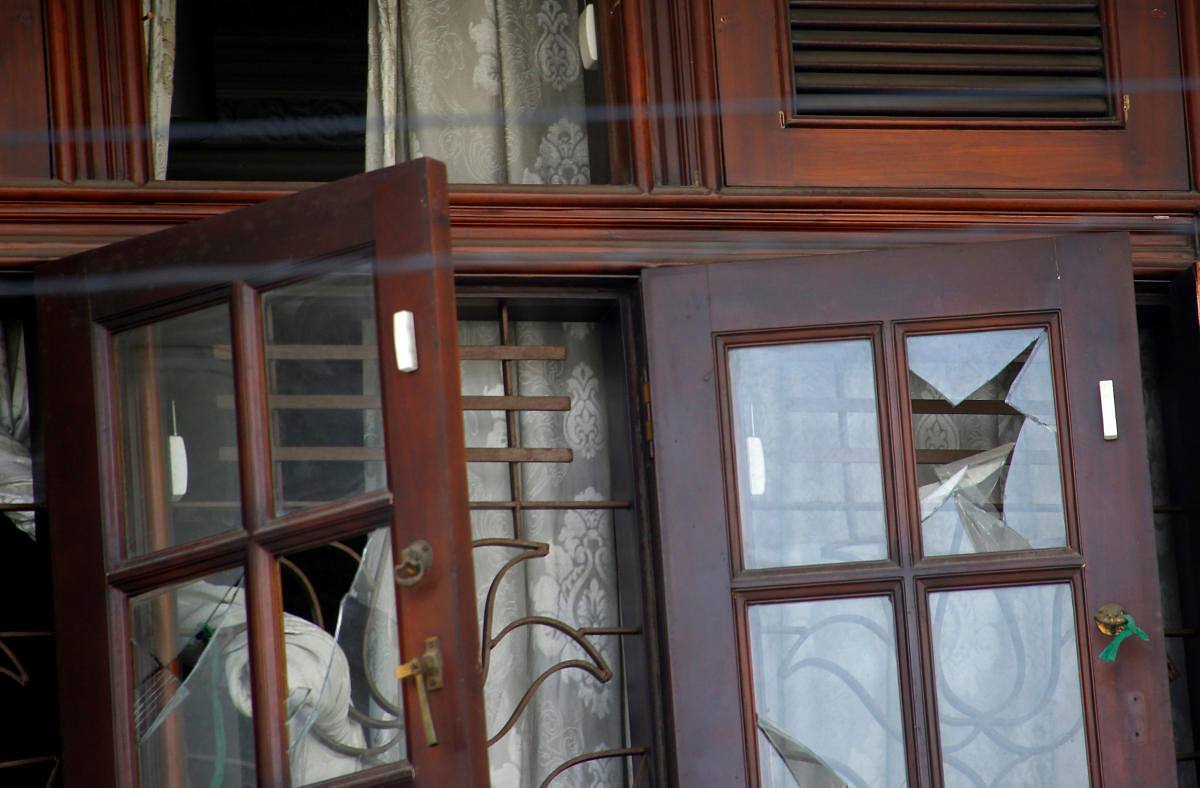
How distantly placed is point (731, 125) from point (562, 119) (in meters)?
0.37

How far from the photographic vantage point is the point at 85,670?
2340 mm

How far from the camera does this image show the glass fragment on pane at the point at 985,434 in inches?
101

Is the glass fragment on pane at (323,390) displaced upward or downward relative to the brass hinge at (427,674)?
upward

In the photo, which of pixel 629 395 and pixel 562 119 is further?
pixel 562 119

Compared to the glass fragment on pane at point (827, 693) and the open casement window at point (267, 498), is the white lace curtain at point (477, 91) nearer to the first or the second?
the open casement window at point (267, 498)

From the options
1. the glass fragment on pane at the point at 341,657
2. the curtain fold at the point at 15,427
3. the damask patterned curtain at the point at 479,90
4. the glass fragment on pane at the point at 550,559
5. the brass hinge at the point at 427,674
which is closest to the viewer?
the brass hinge at the point at 427,674

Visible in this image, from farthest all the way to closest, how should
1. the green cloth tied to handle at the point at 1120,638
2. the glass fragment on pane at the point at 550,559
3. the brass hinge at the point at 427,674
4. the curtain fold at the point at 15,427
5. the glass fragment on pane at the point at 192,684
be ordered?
the glass fragment on pane at the point at 550,559 → the curtain fold at the point at 15,427 → the green cloth tied to handle at the point at 1120,638 → the glass fragment on pane at the point at 192,684 → the brass hinge at the point at 427,674

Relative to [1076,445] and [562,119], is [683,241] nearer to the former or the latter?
[562,119]

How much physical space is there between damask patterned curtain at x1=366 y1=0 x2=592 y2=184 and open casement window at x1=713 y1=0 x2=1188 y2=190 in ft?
1.15

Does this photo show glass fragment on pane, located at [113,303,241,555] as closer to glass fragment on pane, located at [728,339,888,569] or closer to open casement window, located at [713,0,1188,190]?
glass fragment on pane, located at [728,339,888,569]

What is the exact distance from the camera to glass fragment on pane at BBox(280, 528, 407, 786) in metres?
2.13

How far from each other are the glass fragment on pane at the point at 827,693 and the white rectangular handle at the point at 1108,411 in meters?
0.46

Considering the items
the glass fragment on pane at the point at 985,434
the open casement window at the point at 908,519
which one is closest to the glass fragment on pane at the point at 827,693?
the open casement window at the point at 908,519

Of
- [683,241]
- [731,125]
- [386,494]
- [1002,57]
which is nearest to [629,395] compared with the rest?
[683,241]
